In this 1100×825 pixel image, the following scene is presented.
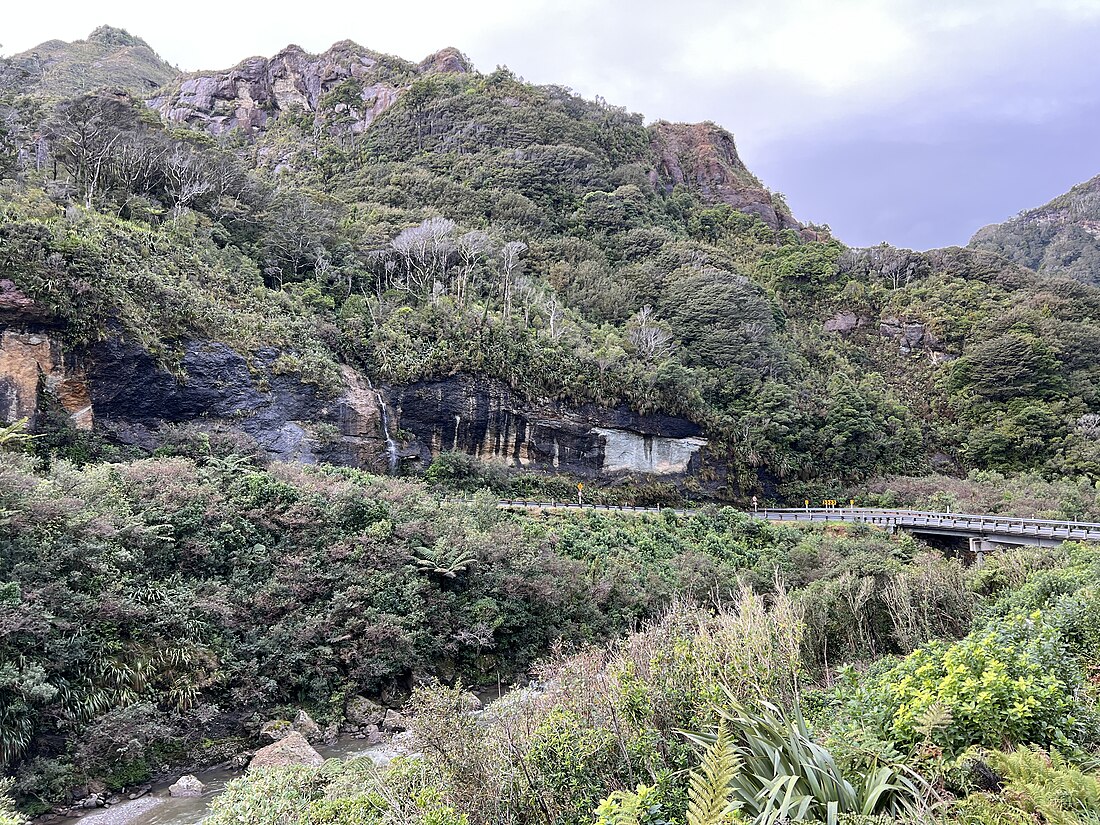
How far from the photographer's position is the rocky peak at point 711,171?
74562mm

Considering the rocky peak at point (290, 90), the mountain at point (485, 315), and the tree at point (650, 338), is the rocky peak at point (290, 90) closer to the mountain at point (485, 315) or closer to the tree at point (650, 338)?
the mountain at point (485, 315)

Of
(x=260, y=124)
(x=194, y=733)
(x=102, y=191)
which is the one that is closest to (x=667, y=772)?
(x=194, y=733)

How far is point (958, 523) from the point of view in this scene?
90.1ft

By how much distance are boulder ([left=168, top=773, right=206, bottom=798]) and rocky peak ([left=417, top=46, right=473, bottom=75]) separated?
8686 centimetres

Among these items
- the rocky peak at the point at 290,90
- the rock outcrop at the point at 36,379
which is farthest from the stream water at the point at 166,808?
the rocky peak at the point at 290,90

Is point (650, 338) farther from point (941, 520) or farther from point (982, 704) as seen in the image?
point (982, 704)

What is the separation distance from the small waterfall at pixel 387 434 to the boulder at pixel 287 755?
18.8 metres

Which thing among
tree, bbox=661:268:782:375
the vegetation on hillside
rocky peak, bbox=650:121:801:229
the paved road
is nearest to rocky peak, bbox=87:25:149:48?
rocky peak, bbox=650:121:801:229

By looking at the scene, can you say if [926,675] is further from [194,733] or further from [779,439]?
[779,439]

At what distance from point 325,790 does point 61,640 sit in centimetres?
805

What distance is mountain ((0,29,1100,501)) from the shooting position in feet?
77.2

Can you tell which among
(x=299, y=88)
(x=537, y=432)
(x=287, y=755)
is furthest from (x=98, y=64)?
(x=287, y=755)

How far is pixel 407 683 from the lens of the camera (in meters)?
15.7

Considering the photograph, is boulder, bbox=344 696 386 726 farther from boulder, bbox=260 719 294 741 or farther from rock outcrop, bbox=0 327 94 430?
rock outcrop, bbox=0 327 94 430
